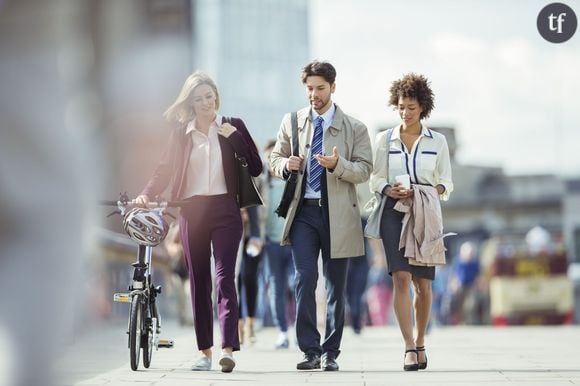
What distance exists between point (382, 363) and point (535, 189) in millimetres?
89052

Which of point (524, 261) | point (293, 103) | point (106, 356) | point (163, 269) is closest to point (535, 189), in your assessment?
point (293, 103)

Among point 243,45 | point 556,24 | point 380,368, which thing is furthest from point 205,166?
point 243,45

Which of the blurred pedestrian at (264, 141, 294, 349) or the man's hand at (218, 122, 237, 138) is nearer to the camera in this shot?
the man's hand at (218, 122, 237, 138)

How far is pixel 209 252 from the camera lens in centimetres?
771

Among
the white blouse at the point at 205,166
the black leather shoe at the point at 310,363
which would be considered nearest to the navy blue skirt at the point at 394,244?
the black leather shoe at the point at 310,363

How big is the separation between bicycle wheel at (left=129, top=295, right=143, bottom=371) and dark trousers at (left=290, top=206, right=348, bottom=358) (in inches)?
34.5

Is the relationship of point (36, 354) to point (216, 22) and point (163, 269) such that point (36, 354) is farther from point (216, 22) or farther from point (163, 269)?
point (216, 22)

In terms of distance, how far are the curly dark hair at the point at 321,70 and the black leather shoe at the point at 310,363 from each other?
5.03 feet

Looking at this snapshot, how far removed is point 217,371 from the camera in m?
7.63

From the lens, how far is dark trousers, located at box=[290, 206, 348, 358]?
7590 mm

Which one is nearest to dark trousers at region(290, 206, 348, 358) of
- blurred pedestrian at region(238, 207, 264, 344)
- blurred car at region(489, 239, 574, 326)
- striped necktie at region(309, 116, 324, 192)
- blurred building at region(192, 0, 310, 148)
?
striped necktie at region(309, 116, 324, 192)

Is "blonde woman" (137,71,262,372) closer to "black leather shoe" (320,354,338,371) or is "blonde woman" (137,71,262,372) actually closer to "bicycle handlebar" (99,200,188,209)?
"bicycle handlebar" (99,200,188,209)

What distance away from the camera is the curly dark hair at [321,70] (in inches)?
299

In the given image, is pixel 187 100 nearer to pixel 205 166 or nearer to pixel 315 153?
pixel 205 166
